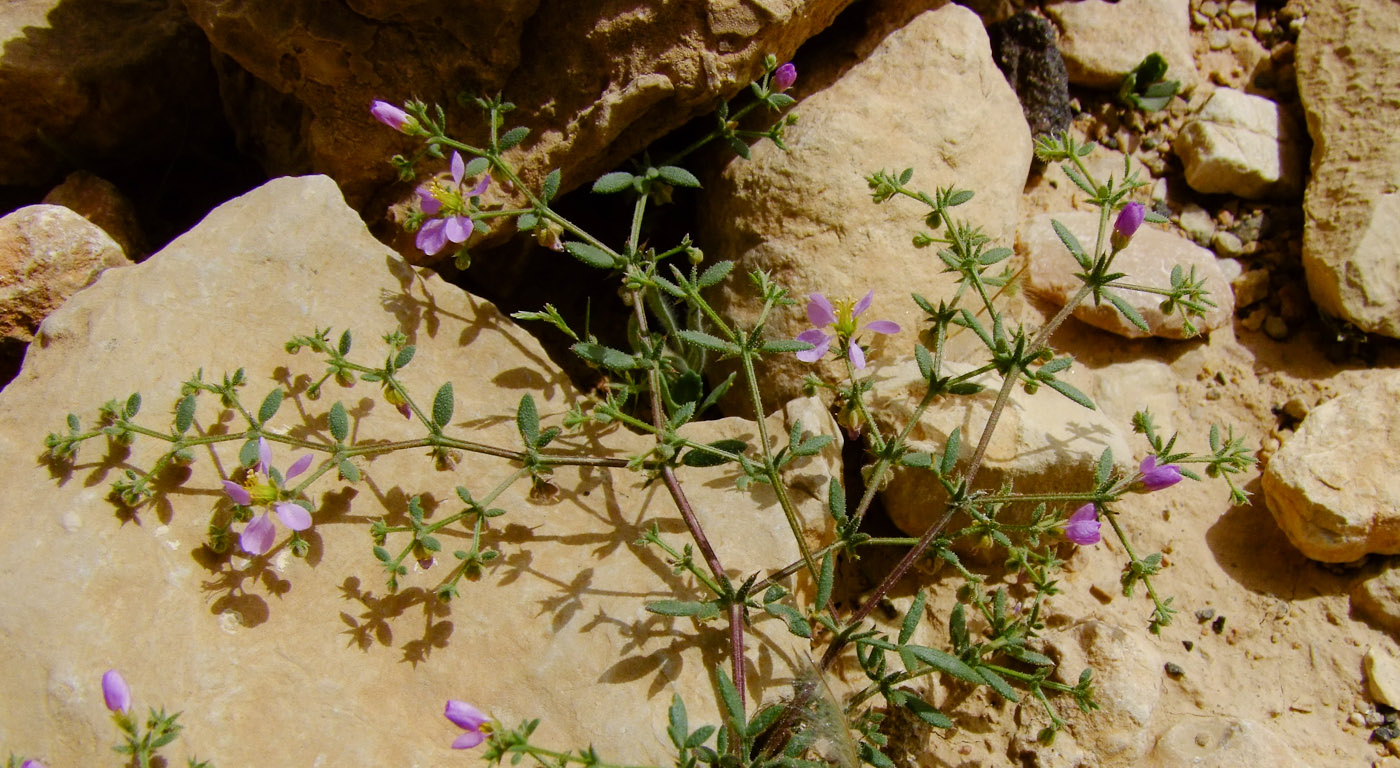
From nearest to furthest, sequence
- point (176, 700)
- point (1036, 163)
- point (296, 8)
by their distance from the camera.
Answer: point (176, 700), point (296, 8), point (1036, 163)

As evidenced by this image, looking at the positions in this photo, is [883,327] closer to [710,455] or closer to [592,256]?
[710,455]

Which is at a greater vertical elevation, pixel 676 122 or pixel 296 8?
pixel 296 8

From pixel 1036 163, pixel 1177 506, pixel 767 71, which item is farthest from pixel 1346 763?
pixel 767 71

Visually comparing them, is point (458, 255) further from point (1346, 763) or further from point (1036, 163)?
point (1346, 763)

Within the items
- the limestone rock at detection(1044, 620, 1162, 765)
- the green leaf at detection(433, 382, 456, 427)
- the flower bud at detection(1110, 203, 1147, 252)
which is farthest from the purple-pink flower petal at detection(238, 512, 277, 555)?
the flower bud at detection(1110, 203, 1147, 252)

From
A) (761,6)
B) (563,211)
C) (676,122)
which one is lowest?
(563,211)
